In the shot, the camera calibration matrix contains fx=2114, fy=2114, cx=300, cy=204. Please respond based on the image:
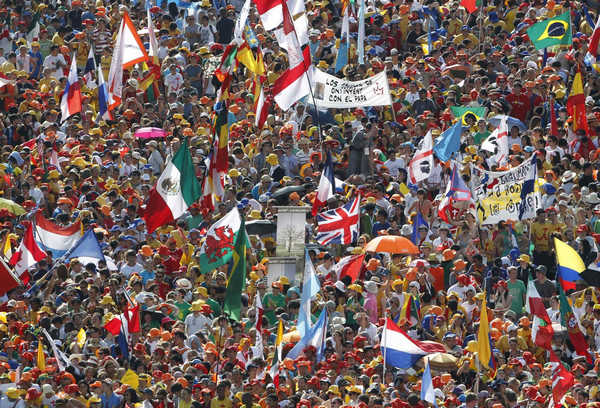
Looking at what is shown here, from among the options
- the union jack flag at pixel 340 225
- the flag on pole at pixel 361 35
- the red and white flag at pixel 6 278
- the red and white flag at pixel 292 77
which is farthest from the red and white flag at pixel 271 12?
the red and white flag at pixel 6 278

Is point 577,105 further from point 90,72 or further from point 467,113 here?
point 90,72

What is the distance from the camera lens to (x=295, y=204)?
28906 mm

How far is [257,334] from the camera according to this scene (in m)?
25.0

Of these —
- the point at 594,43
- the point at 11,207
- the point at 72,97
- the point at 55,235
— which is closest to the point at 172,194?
the point at 55,235

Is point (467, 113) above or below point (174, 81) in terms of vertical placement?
above

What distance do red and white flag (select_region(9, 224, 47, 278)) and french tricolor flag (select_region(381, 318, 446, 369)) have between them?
5256 mm

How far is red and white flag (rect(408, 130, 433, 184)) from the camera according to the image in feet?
95.5

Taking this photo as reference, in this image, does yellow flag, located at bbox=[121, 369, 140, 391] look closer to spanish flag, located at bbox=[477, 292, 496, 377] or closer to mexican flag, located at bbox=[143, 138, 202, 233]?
mexican flag, located at bbox=[143, 138, 202, 233]

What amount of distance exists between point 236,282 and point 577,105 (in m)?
6.80

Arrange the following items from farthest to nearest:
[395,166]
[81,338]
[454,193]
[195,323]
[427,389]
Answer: [395,166]
[454,193]
[195,323]
[81,338]
[427,389]

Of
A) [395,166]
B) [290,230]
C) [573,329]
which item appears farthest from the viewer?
[395,166]

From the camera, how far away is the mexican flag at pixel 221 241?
2698 cm

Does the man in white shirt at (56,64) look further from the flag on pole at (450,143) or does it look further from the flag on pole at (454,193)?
the flag on pole at (454,193)

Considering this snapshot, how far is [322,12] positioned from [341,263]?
912 cm
